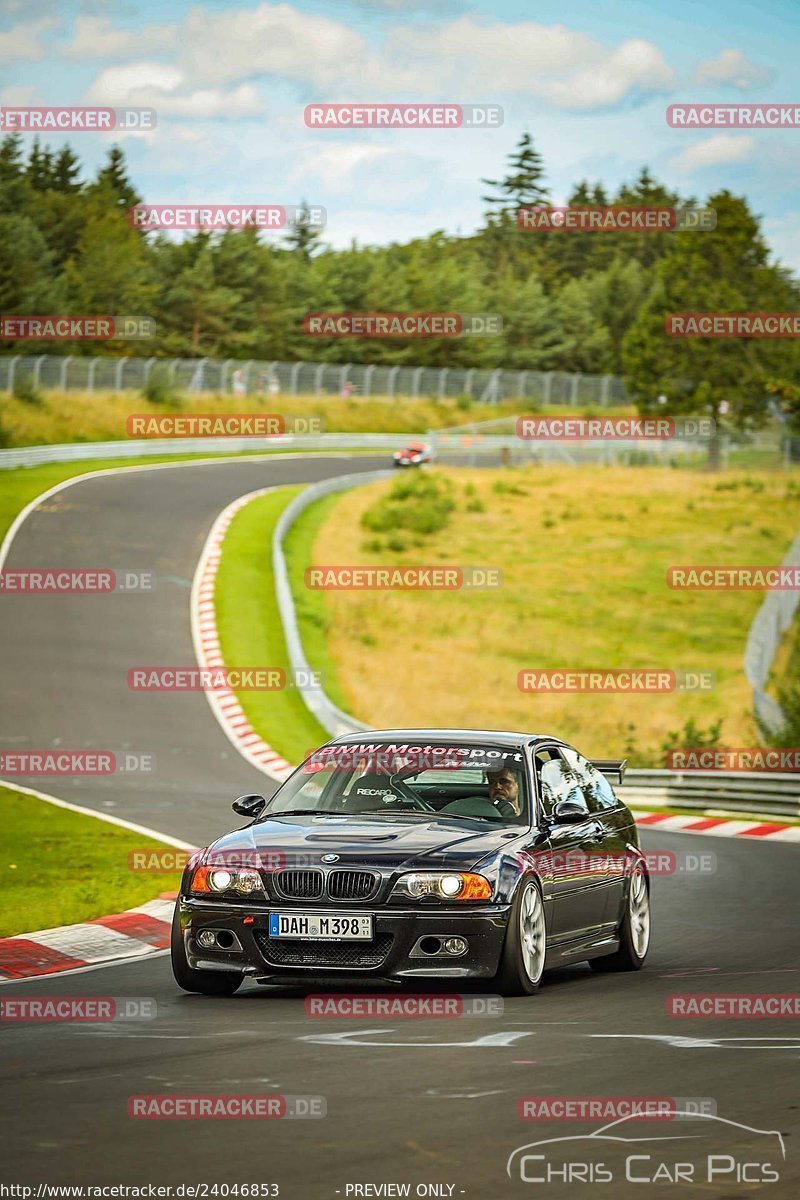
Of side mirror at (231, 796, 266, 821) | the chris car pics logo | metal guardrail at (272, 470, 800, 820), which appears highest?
side mirror at (231, 796, 266, 821)

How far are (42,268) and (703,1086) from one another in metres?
91.4

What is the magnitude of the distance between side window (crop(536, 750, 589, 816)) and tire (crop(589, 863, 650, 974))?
67cm

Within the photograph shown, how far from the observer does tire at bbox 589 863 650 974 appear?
1178cm

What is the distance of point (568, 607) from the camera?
173ft

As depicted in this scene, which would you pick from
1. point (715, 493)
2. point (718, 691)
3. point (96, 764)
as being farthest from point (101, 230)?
point (96, 764)

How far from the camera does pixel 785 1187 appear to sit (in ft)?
19.1

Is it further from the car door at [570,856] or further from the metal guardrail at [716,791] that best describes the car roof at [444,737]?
the metal guardrail at [716,791]

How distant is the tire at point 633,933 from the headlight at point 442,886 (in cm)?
222

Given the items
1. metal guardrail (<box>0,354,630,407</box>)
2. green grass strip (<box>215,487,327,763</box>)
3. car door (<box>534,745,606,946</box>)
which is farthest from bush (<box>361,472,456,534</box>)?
car door (<box>534,745,606,946</box>)

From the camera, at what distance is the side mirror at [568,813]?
10.7 m

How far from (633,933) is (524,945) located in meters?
2.01

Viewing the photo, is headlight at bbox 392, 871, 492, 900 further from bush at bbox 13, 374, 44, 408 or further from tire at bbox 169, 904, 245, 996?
bush at bbox 13, 374, 44, 408

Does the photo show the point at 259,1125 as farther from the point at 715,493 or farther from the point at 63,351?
the point at 63,351

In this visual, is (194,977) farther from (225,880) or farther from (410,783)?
(410,783)
